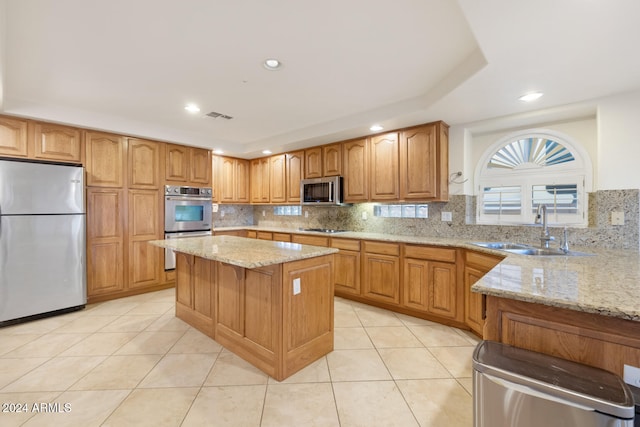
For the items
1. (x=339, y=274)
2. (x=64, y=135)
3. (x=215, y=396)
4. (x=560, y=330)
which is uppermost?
(x=64, y=135)

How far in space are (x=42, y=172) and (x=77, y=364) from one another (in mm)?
2141

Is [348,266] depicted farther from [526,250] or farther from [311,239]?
[526,250]

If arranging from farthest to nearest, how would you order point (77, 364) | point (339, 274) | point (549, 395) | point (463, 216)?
1. point (339, 274)
2. point (463, 216)
3. point (77, 364)
4. point (549, 395)

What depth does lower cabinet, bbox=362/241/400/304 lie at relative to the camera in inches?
127

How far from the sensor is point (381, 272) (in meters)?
3.35

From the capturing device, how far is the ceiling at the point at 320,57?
1.60 m

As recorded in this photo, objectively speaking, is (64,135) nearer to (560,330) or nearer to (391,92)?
(391,92)

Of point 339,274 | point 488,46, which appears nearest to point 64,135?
point 339,274

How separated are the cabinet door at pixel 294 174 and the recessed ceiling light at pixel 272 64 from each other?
2.26 metres

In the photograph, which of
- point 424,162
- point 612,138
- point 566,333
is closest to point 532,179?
point 612,138

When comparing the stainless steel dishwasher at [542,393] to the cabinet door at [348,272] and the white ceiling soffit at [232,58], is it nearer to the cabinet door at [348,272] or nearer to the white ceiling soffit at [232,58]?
the white ceiling soffit at [232,58]

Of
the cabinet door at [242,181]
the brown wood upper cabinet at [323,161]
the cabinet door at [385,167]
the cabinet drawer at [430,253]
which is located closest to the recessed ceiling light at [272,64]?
the cabinet door at [385,167]

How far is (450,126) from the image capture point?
3307 millimetres

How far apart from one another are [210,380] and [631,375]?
2.26 meters
